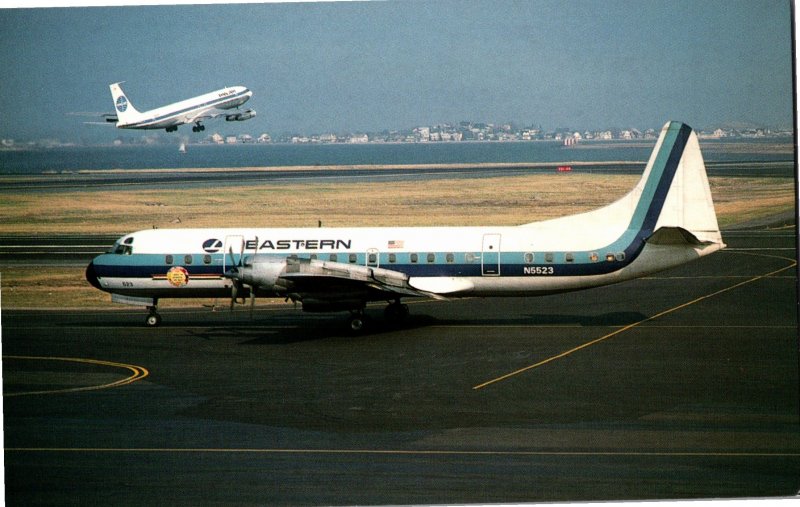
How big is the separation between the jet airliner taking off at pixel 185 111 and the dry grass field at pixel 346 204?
10.6 m

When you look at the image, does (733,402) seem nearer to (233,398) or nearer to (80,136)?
(233,398)

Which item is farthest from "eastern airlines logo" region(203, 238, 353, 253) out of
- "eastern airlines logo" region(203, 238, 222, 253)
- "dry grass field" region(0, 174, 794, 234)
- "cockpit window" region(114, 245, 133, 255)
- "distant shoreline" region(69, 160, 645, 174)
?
"distant shoreline" region(69, 160, 645, 174)

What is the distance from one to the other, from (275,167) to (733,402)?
243 ft

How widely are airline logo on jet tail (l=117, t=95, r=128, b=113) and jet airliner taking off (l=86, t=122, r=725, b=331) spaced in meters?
18.5

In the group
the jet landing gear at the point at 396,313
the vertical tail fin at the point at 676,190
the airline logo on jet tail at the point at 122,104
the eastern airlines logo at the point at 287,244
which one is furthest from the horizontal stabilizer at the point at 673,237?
the airline logo on jet tail at the point at 122,104

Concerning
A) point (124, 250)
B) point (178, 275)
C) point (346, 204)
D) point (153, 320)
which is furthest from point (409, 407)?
point (346, 204)

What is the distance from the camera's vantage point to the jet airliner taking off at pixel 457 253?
35.3 metres

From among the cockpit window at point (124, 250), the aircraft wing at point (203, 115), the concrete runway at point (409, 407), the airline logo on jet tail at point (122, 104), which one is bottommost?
the concrete runway at point (409, 407)

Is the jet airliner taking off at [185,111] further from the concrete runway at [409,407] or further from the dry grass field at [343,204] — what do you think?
the concrete runway at [409,407]

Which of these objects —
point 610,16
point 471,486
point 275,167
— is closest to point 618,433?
point 471,486

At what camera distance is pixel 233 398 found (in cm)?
2731

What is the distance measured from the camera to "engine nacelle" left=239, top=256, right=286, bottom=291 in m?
33.2

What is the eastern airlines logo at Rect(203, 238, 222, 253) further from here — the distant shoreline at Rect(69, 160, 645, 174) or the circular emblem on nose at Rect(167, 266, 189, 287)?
the distant shoreline at Rect(69, 160, 645, 174)

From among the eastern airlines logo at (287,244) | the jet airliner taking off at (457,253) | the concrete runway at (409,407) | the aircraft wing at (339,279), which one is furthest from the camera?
the eastern airlines logo at (287,244)
